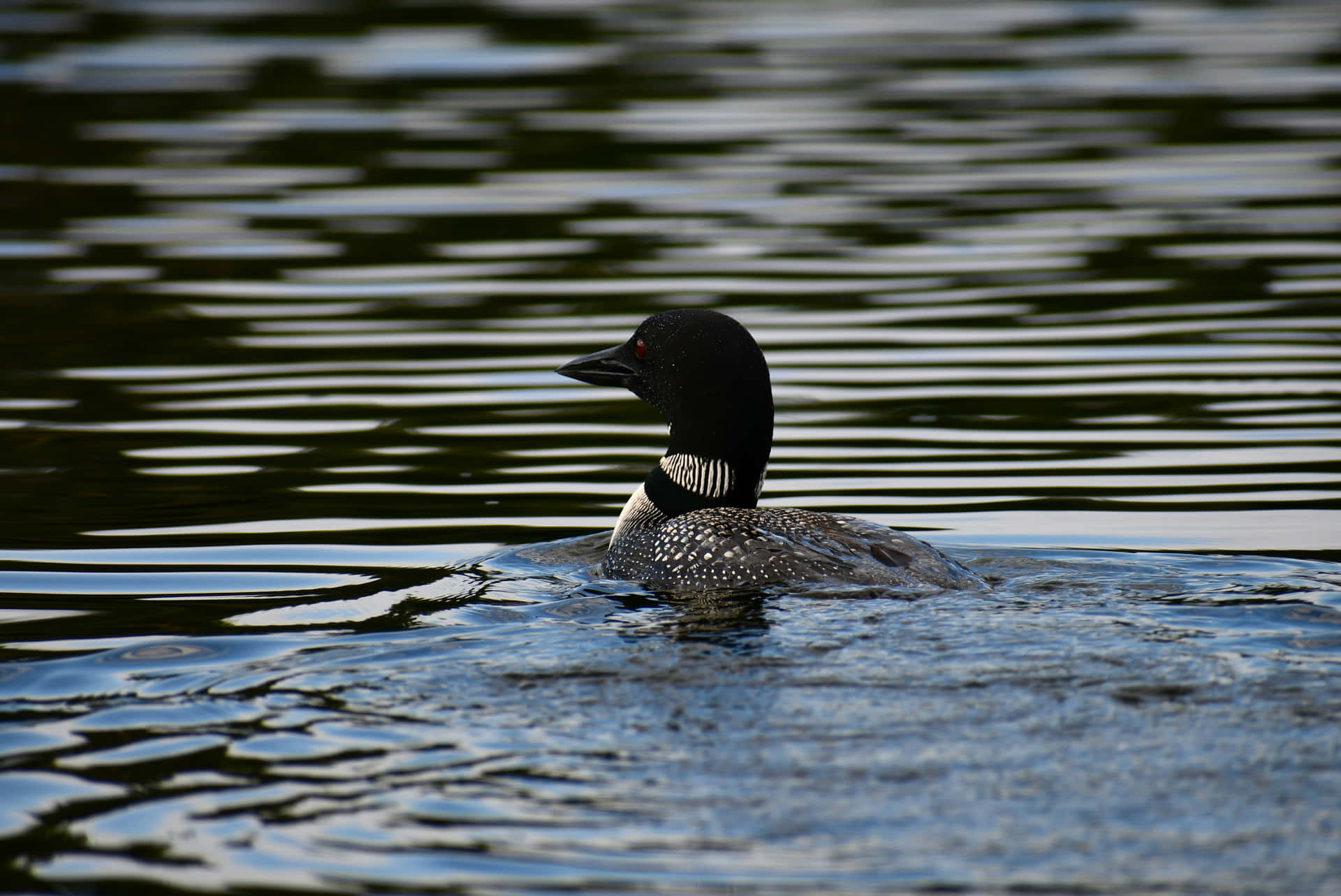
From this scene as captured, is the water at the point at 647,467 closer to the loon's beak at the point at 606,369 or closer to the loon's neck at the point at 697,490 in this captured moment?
the loon's neck at the point at 697,490

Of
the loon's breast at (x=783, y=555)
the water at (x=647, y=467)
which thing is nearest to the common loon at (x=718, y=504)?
the loon's breast at (x=783, y=555)

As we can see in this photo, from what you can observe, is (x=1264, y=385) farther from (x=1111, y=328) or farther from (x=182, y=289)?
(x=182, y=289)

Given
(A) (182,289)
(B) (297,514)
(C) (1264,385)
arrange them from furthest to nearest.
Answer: (A) (182,289)
(C) (1264,385)
(B) (297,514)

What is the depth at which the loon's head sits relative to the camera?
6.38m

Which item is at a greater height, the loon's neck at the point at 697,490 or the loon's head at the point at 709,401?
the loon's head at the point at 709,401

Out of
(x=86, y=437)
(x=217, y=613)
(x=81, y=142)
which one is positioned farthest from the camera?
(x=81, y=142)

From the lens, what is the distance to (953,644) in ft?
15.9

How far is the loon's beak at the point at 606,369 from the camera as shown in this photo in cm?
679

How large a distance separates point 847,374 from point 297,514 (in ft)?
10.1

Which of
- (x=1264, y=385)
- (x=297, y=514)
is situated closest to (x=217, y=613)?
(x=297, y=514)

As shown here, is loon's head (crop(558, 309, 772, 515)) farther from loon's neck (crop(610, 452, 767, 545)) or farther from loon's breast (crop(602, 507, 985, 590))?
loon's breast (crop(602, 507, 985, 590))

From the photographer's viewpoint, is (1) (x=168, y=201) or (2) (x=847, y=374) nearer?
(2) (x=847, y=374)

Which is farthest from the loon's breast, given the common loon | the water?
the water

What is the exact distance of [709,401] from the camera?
644cm
